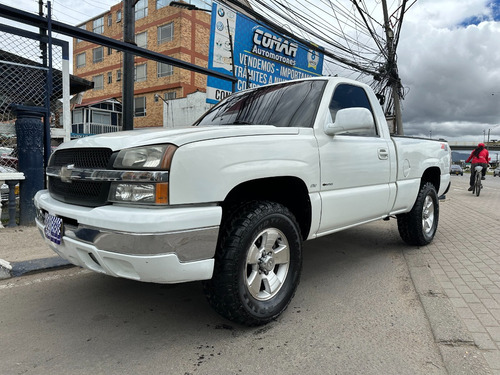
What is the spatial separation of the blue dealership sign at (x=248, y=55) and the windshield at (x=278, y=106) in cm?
668

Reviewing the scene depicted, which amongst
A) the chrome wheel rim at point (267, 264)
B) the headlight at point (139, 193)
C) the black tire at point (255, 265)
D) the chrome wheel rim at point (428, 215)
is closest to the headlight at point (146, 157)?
the headlight at point (139, 193)

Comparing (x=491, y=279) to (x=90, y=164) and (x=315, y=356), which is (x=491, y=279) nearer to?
(x=315, y=356)

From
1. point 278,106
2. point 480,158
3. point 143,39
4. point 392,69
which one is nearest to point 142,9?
point 143,39

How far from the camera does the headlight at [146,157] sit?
2.06 metres

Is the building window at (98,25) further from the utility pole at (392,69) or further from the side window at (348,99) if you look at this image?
the side window at (348,99)

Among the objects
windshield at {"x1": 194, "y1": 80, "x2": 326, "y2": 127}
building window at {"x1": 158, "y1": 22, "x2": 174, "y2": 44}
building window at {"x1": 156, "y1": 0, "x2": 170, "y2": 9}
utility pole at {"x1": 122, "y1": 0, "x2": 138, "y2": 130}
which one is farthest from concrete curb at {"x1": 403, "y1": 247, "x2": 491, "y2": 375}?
building window at {"x1": 156, "y1": 0, "x2": 170, "y2": 9}

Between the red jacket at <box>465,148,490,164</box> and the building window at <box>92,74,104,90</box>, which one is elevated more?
the building window at <box>92,74,104,90</box>

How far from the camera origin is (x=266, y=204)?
100 inches

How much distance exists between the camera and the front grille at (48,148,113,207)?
7.32 ft

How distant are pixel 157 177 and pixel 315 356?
1463mm

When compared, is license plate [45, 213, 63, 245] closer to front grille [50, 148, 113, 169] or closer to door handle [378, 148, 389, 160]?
front grille [50, 148, 113, 169]

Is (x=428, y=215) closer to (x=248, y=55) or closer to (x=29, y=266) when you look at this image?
(x=29, y=266)

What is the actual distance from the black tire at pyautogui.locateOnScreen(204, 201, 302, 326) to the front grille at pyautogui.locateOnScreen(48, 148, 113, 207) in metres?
0.82

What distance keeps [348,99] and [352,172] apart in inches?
34.1
